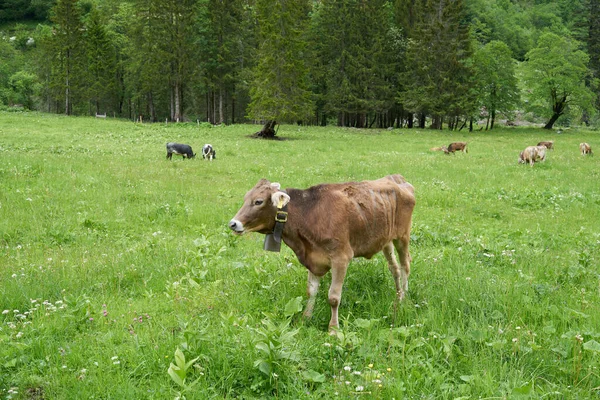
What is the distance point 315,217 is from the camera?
18.2 feet

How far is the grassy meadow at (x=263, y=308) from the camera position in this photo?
4148 mm

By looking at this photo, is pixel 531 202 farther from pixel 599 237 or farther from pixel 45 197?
pixel 45 197

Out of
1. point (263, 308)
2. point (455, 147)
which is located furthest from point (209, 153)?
point (263, 308)

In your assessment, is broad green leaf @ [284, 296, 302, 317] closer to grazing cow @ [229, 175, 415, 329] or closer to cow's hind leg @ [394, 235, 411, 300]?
grazing cow @ [229, 175, 415, 329]

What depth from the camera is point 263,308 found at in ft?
18.8

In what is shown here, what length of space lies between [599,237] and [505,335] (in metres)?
6.76

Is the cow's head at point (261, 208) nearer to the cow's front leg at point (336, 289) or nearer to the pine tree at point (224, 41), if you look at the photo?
the cow's front leg at point (336, 289)

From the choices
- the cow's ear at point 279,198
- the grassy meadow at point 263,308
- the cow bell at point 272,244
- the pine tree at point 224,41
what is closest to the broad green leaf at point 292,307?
the grassy meadow at point 263,308

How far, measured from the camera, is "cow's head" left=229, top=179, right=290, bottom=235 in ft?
17.4

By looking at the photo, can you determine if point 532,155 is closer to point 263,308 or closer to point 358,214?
point 358,214

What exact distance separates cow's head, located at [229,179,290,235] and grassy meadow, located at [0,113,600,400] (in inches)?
41.2

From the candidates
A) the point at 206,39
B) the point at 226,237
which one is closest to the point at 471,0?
the point at 206,39

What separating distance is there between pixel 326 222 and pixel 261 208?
0.81 meters

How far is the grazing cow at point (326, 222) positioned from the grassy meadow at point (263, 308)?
64 cm
